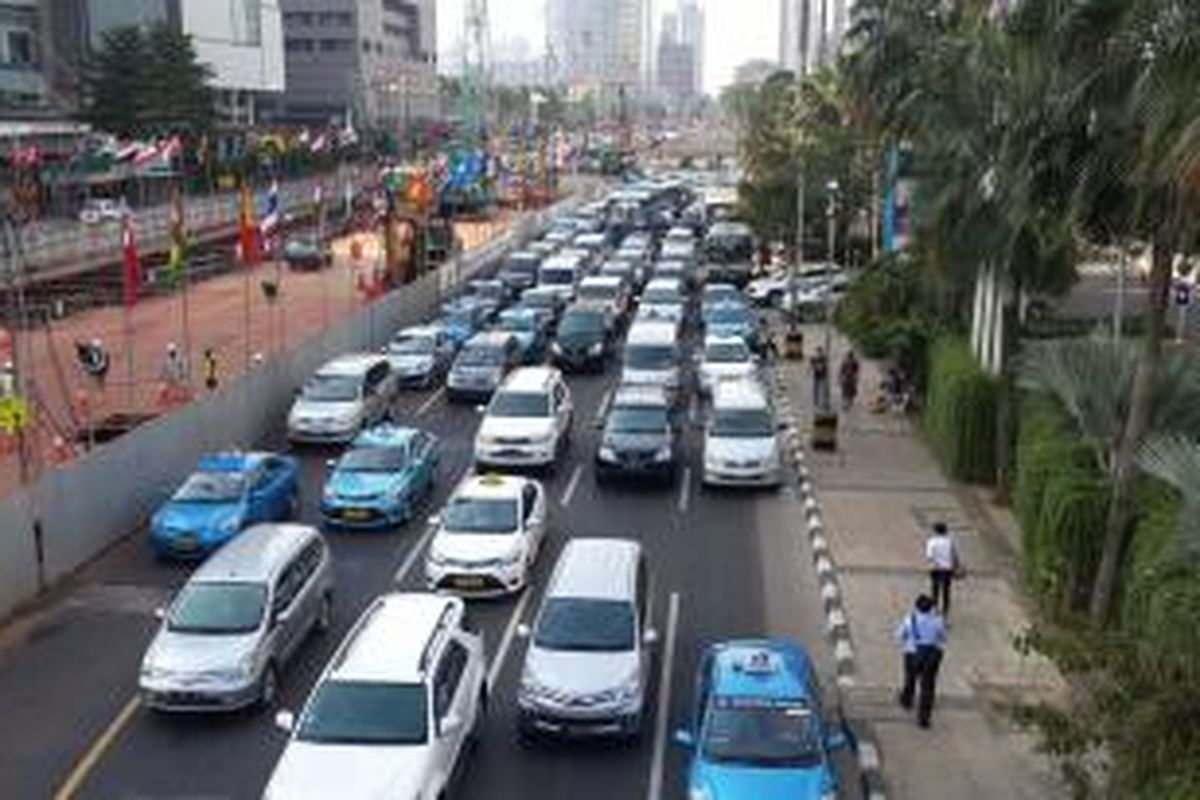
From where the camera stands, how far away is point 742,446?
32.4 meters

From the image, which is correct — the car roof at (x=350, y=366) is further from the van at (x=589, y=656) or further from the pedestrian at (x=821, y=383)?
the van at (x=589, y=656)

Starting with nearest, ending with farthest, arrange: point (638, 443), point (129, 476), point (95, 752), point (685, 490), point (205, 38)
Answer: point (95, 752) < point (129, 476) < point (638, 443) < point (685, 490) < point (205, 38)

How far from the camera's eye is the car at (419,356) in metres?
43.9

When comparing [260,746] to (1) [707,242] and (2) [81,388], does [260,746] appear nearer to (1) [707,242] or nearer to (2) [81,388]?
(2) [81,388]

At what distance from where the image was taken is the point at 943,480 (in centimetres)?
3288

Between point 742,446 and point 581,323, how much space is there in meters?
16.0

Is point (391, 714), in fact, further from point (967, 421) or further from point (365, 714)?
point (967, 421)

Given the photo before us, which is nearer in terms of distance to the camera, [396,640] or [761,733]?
[761,733]

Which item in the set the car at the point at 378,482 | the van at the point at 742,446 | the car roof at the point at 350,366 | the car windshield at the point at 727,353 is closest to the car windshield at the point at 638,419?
the van at the point at 742,446

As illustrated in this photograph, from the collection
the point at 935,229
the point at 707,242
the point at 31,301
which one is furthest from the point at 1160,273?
the point at 707,242

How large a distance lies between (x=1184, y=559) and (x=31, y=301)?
45200 mm

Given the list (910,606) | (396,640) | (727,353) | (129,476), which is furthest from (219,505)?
(727,353)

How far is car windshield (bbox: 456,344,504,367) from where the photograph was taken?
139 feet

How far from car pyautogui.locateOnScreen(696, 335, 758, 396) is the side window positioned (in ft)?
65.4
